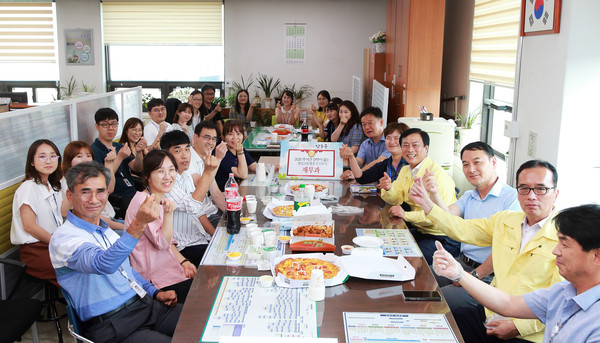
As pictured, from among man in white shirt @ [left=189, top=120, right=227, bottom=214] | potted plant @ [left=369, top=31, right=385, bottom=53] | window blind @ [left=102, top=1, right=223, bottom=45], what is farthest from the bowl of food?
window blind @ [left=102, top=1, right=223, bottom=45]

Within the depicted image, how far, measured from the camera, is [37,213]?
3.12 m

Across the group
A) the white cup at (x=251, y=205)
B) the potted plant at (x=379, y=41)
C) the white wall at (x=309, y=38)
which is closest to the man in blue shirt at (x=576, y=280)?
the white cup at (x=251, y=205)

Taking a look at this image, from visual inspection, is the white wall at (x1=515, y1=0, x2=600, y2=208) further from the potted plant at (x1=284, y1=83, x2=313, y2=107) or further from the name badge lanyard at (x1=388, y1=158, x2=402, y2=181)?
the potted plant at (x1=284, y1=83, x2=313, y2=107)

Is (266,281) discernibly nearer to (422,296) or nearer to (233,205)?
(422,296)

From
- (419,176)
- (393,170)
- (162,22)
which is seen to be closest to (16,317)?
(419,176)

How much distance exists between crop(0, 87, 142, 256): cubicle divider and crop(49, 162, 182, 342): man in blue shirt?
1314mm

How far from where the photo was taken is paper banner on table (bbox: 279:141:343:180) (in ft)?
13.7

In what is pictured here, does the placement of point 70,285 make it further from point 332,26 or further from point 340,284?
point 332,26

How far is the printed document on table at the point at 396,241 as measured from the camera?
2.57m

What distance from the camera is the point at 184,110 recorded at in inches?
226

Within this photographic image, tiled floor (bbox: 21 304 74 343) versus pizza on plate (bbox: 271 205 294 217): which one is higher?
pizza on plate (bbox: 271 205 294 217)

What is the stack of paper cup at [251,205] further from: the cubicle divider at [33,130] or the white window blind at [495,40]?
the white window blind at [495,40]

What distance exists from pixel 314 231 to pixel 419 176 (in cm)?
104

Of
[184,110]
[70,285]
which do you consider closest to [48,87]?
[184,110]
